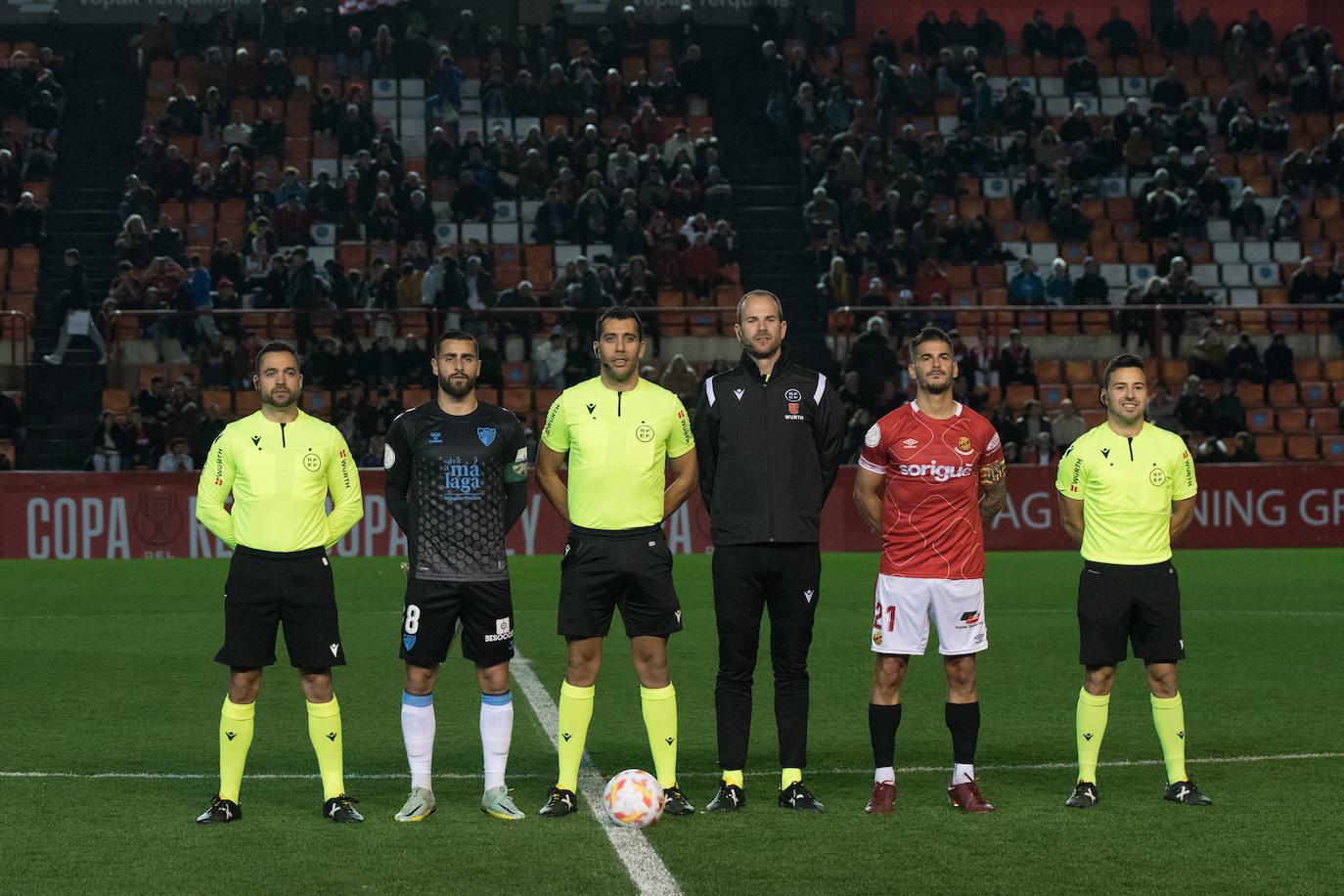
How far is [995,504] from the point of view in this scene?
24.3ft

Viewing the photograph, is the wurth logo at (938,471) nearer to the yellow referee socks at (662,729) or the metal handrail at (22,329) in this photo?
the yellow referee socks at (662,729)

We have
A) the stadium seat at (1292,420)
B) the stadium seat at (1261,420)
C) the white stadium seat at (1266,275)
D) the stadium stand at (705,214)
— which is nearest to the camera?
the stadium stand at (705,214)

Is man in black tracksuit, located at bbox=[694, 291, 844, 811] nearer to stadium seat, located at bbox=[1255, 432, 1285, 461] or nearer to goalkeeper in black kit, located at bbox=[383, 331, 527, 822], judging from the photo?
goalkeeper in black kit, located at bbox=[383, 331, 527, 822]

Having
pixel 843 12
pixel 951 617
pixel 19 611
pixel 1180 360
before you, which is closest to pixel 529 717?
pixel 951 617

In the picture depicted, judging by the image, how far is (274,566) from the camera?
22.9 ft

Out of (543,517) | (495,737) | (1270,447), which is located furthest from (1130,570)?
(1270,447)

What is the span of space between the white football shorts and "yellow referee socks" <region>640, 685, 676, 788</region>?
3.07ft

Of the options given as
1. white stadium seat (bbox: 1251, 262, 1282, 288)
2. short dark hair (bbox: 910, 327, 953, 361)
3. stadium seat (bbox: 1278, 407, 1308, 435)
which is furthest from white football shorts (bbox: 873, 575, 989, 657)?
white stadium seat (bbox: 1251, 262, 1282, 288)

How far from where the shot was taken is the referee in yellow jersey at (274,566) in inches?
274

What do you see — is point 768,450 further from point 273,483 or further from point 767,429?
point 273,483

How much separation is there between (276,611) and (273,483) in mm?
543

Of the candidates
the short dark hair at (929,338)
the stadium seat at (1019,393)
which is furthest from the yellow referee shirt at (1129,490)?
the stadium seat at (1019,393)

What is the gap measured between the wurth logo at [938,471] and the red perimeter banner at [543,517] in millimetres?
12140

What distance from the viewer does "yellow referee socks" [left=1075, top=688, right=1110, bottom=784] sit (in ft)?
23.7
